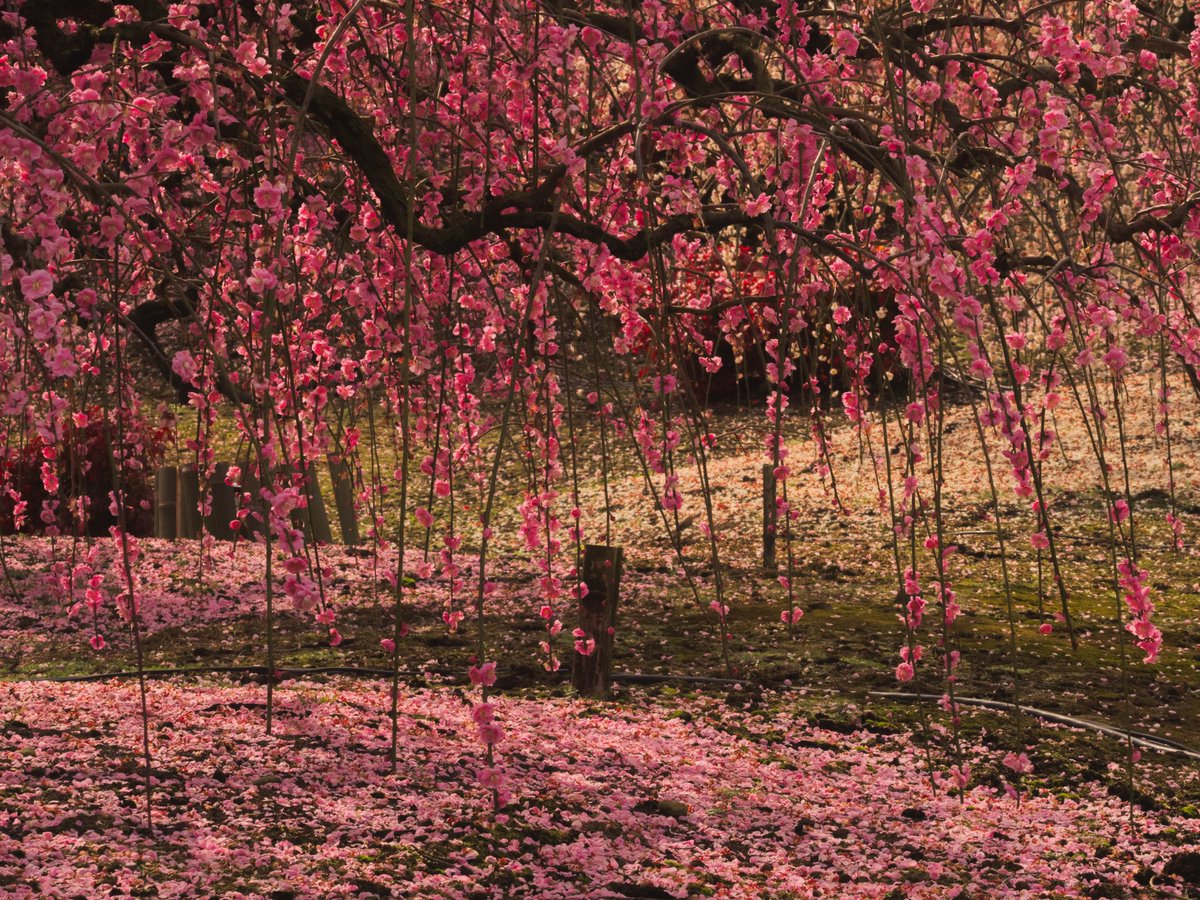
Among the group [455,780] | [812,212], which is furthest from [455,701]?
[812,212]

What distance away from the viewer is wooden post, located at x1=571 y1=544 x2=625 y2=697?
14.5 feet

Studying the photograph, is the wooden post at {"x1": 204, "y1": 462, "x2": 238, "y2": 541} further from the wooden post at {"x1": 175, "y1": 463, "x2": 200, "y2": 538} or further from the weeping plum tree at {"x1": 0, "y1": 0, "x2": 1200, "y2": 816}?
the weeping plum tree at {"x1": 0, "y1": 0, "x2": 1200, "y2": 816}

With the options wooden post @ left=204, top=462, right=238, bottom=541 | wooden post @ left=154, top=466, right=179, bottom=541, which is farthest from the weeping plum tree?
wooden post @ left=154, top=466, right=179, bottom=541

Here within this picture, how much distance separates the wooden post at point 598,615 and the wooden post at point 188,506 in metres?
3.61

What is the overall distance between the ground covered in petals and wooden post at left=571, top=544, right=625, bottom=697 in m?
0.42

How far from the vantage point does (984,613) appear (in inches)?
245

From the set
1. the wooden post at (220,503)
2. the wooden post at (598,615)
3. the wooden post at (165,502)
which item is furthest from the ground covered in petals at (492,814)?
the wooden post at (165,502)

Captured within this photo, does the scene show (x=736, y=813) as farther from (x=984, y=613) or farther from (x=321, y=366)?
(x=984, y=613)

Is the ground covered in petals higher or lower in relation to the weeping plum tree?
lower

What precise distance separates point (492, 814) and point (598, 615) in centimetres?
145

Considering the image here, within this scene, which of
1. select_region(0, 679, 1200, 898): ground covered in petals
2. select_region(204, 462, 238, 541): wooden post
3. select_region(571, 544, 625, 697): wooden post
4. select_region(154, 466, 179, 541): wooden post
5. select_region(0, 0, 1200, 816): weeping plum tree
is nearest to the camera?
select_region(0, 0, 1200, 816): weeping plum tree

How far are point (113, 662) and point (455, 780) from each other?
2.56 m

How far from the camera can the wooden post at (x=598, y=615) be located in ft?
14.5

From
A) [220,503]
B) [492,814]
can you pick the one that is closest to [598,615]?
[492,814]
